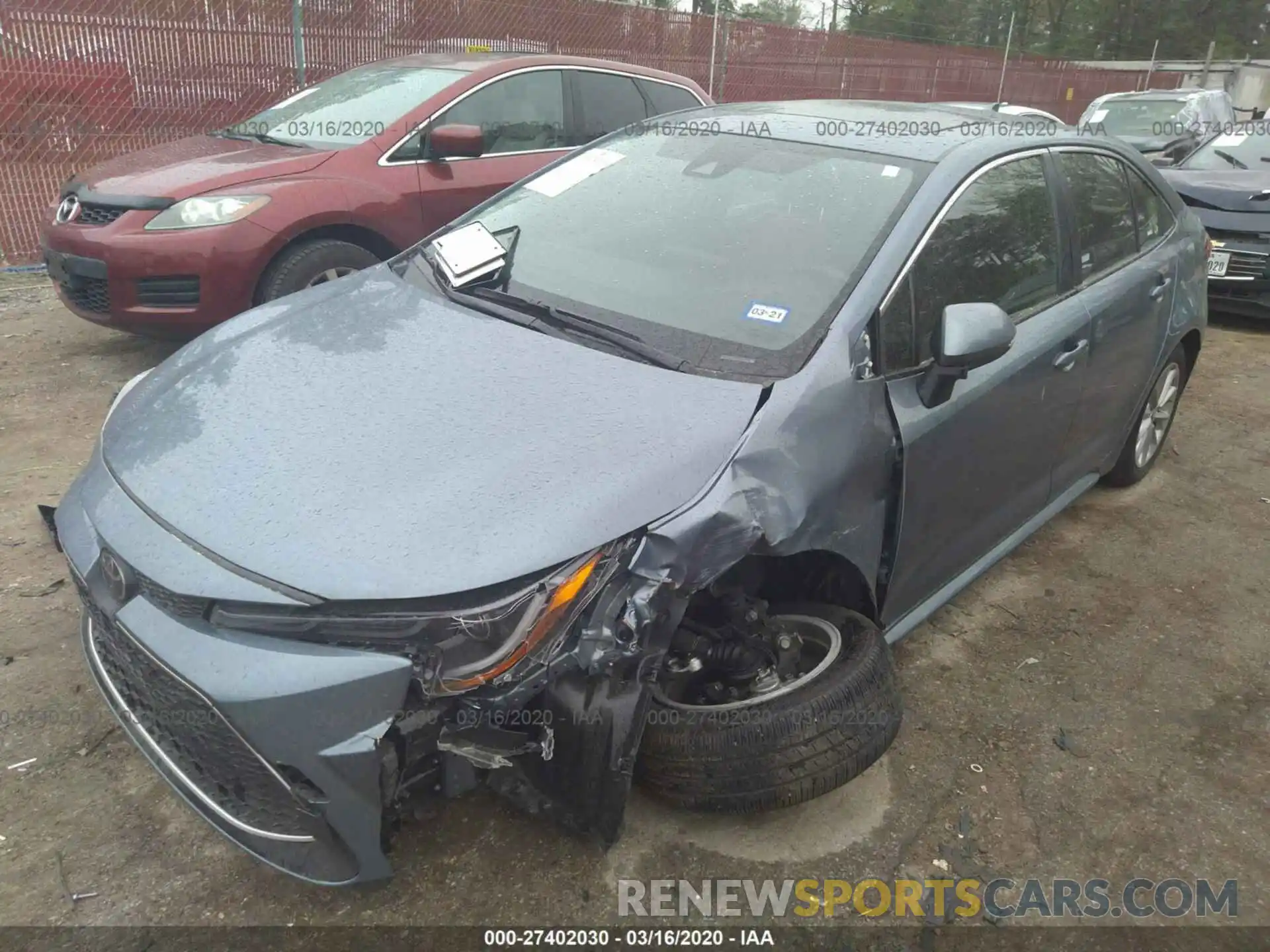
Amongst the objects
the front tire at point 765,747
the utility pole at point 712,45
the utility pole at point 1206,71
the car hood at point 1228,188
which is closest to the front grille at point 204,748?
the front tire at point 765,747

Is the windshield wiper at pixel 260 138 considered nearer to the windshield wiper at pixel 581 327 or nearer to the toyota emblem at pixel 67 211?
the toyota emblem at pixel 67 211

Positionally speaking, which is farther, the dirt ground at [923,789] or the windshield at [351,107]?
the windshield at [351,107]

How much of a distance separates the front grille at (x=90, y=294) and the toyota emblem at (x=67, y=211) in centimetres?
34

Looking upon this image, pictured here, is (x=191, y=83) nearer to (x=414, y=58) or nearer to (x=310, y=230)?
(x=414, y=58)

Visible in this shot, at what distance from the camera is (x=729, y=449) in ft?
6.62

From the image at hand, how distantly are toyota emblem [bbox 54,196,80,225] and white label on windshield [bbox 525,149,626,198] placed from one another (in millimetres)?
2905

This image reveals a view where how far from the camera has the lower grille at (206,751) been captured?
176cm

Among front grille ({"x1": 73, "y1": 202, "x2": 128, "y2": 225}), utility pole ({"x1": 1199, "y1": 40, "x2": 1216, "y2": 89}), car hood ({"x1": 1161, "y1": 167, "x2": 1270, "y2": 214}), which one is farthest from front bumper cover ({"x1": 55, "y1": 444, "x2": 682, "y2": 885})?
Answer: utility pole ({"x1": 1199, "y1": 40, "x2": 1216, "y2": 89})

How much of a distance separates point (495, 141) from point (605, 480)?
4192mm

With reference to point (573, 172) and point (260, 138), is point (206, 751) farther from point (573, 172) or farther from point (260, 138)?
point (260, 138)

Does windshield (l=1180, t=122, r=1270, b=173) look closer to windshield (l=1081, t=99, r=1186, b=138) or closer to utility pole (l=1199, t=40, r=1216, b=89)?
windshield (l=1081, t=99, r=1186, b=138)

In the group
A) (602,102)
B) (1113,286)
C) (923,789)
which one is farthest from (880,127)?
(602,102)

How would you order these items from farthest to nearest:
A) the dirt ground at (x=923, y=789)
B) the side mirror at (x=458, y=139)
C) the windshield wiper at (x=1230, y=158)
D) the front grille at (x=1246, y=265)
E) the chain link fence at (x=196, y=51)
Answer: the windshield wiper at (x=1230, y=158), the chain link fence at (x=196, y=51), the front grille at (x=1246, y=265), the side mirror at (x=458, y=139), the dirt ground at (x=923, y=789)

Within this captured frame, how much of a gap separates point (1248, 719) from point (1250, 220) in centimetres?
542
